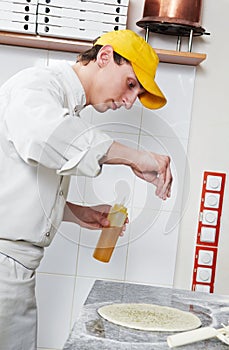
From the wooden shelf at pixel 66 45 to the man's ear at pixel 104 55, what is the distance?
23.3 inches

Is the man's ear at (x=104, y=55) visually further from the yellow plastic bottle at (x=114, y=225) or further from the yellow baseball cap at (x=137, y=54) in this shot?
the yellow plastic bottle at (x=114, y=225)

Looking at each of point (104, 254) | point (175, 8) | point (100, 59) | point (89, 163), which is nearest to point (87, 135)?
point (89, 163)

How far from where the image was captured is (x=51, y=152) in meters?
1.59

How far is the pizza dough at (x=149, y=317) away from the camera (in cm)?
136

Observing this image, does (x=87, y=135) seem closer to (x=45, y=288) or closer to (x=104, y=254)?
(x=104, y=254)

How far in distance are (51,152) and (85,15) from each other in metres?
0.96

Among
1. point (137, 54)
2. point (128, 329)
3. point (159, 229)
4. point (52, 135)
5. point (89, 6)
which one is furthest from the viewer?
point (159, 229)

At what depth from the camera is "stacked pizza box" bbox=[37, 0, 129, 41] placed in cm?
238

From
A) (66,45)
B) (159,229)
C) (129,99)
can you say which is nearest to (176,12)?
(66,45)

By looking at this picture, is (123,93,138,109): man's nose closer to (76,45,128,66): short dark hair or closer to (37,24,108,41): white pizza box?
(76,45,128,66): short dark hair

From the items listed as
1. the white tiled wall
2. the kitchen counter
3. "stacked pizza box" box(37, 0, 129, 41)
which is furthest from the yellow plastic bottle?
"stacked pizza box" box(37, 0, 129, 41)

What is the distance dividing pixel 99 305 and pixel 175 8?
1308 millimetres

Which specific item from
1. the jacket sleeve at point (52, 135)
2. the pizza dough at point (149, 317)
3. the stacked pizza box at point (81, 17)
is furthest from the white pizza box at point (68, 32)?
the pizza dough at point (149, 317)

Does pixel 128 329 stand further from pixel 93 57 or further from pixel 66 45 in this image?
pixel 66 45
